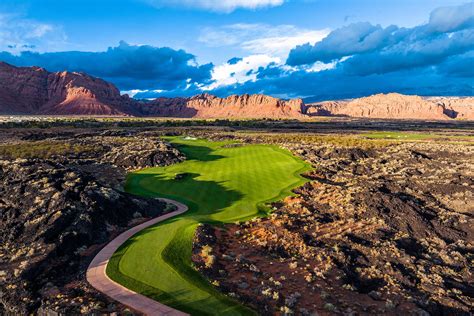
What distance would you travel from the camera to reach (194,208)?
1172 inches

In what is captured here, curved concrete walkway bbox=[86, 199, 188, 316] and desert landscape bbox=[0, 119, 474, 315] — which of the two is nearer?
curved concrete walkway bbox=[86, 199, 188, 316]

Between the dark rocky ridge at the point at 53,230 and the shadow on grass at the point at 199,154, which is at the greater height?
the shadow on grass at the point at 199,154

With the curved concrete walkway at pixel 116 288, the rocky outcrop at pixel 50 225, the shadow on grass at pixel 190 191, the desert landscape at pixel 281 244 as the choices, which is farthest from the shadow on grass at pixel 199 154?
the curved concrete walkway at pixel 116 288

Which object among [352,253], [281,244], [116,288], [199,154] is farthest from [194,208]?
[199,154]

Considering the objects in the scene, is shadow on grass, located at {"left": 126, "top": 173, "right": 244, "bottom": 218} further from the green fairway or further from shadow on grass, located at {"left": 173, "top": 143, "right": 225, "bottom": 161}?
shadow on grass, located at {"left": 173, "top": 143, "right": 225, "bottom": 161}

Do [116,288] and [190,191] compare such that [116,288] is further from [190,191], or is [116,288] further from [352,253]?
[190,191]

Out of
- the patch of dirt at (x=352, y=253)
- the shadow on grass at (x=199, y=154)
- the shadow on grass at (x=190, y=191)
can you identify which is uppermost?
the shadow on grass at (x=199, y=154)

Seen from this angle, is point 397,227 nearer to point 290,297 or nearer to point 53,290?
point 290,297

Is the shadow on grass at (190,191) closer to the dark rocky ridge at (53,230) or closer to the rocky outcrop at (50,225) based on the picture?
the dark rocky ridge at (53,230)

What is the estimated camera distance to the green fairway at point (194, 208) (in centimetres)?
1559

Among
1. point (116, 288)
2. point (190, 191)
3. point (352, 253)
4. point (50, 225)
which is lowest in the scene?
point (352, 253)

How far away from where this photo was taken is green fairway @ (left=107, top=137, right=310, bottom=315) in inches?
614

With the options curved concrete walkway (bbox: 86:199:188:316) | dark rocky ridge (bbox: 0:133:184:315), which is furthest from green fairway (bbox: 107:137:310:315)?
dark rocky ridge (bbox: 0:133:184:315)

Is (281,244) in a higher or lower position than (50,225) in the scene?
lower
